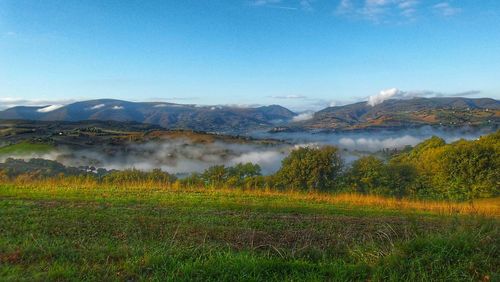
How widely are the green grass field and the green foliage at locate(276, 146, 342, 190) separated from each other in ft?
68.0

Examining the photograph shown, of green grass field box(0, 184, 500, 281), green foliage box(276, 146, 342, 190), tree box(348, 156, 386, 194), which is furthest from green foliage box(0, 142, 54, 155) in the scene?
green grass field box(0, 184, 500, 281)

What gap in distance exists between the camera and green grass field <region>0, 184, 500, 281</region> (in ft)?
19.5

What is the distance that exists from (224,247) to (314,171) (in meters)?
25.9

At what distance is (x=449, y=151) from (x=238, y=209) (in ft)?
84.1

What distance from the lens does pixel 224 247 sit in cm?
761

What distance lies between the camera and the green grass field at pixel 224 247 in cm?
593

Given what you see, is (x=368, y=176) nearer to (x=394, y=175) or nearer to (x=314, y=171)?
(x=394, y=175)

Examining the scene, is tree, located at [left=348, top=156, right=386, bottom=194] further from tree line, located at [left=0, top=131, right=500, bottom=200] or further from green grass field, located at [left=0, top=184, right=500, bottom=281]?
green grass field, located at [left=0, top=184, right=500, bottom=281]

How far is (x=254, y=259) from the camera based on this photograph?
6.21 m

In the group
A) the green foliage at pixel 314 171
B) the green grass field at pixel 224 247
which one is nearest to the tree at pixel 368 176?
the green foliage at pixel 314 171

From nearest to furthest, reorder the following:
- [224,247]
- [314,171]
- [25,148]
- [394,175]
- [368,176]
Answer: [224,247], [368,176], [314,171], [394,175], [25,148]

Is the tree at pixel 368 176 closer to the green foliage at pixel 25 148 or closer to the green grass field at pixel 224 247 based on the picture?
the green grass field at pixel 224 247

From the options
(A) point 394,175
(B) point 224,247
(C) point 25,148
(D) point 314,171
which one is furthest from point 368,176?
(C) point 25,148

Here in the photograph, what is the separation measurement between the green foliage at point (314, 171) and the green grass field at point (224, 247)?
20.7 m
